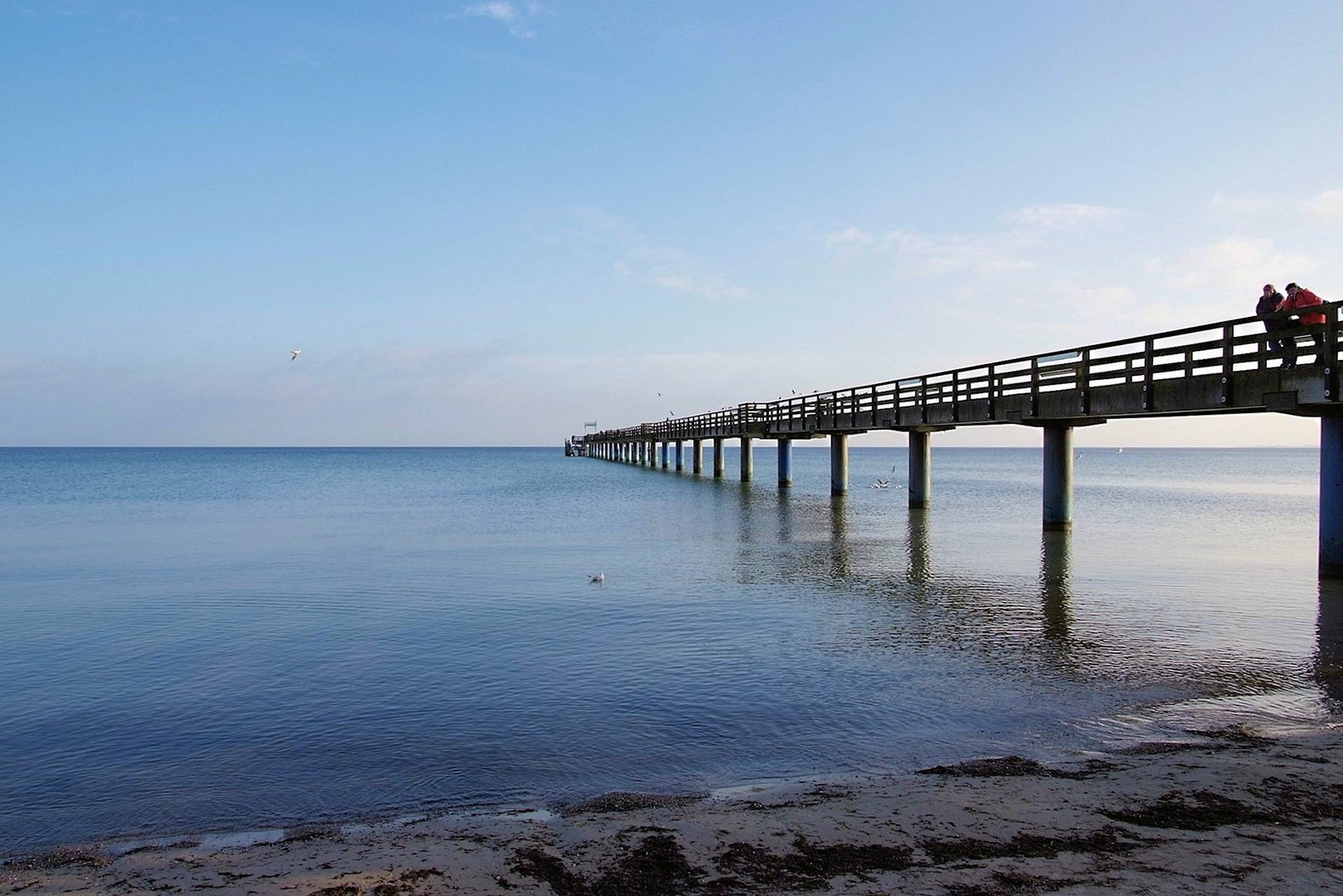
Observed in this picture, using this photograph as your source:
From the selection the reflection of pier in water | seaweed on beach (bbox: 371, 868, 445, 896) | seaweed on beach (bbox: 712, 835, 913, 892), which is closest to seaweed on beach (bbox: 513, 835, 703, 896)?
seaweed on beach (bbox: 712, 835, 913, 892)

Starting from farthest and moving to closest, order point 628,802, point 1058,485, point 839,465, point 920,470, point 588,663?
point 839,465
point 920,470
point 1058,485
point 588,663
point 628,802

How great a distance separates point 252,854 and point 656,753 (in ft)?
9.84

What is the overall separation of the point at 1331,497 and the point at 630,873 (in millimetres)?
16048

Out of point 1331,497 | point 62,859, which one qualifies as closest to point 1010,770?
point 62,859

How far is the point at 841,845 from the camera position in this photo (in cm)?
542

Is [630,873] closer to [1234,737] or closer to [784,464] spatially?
[1234,737]

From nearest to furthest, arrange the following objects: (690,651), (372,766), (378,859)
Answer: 1. (378,859)
2. (372,766)
3. (690,651)

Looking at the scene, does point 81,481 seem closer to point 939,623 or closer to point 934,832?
point 939,623

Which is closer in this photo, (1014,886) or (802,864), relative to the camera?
(1014,886)

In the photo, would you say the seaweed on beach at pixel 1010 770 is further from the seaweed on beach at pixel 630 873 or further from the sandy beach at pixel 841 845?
the seaweed on beach at pixel 630 873

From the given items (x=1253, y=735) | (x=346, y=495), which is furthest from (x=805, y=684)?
(x=346, y=495)

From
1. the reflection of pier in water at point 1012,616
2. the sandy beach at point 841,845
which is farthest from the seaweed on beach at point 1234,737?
the reflection of pier in water at point 1012,616

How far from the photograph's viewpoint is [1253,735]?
25.0 ft

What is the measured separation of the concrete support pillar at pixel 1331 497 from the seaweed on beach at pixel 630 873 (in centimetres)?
1536
